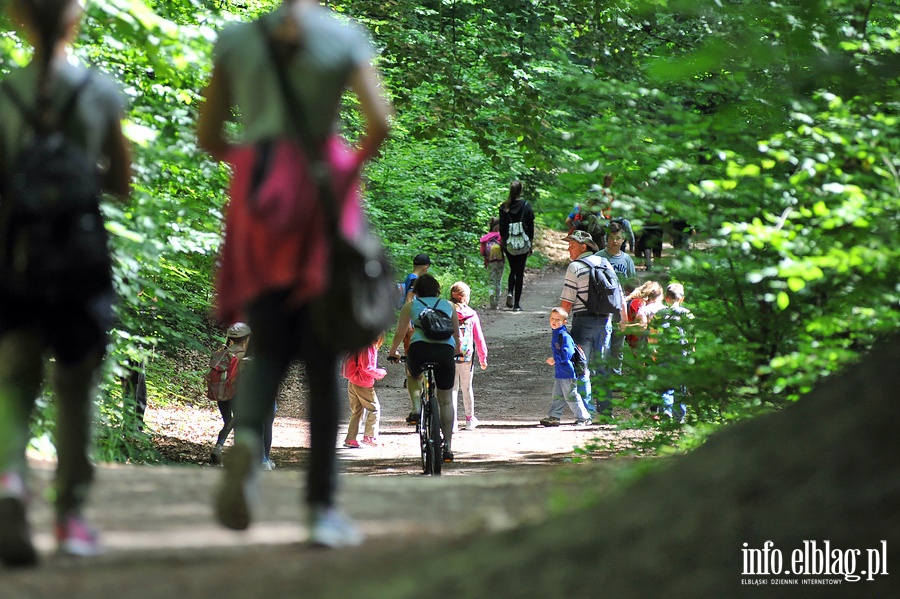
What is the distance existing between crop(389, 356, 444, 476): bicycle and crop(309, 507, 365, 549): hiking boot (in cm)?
732

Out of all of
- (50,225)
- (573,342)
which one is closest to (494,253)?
(573,342)

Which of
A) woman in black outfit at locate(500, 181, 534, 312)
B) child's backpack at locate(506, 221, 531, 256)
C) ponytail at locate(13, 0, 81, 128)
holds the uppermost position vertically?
woman in black outfit at locate(500, 181, 534, 312)

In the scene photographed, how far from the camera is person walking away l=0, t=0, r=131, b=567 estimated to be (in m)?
4.31

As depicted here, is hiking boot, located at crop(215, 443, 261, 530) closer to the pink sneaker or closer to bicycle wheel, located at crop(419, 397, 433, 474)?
the pink sneaker

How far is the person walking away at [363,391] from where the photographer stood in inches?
543

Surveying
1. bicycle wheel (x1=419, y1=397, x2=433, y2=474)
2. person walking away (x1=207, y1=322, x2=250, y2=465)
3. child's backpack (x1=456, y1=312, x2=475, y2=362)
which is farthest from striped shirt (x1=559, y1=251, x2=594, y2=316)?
person walking away (x1=207, y1=322, x2=250, y2=465)

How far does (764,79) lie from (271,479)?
295cm

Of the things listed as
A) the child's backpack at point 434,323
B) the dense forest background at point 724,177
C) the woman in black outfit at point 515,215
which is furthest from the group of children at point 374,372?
the woman in black outfit at point 515,215

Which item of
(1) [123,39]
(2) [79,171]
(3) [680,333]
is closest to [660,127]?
(3) [680,333]

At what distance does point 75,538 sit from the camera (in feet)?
14.0

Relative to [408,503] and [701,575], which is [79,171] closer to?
[408,503]

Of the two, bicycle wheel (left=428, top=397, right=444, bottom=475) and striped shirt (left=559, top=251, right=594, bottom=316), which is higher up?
striped shirt (left=559, top=251, right=594, bottom=316)

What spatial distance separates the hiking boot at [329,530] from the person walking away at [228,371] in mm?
8577

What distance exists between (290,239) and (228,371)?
357 inches
